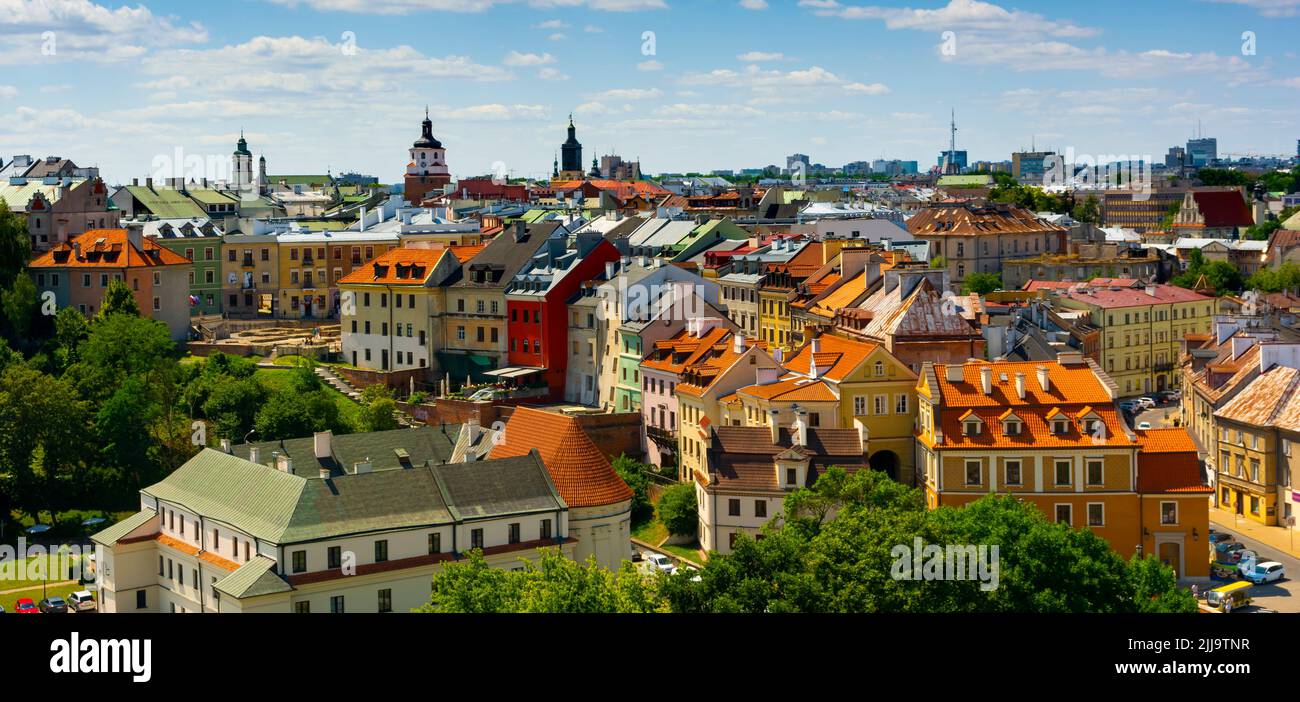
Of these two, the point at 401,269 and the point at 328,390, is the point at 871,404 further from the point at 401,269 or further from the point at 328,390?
the point at 401,269

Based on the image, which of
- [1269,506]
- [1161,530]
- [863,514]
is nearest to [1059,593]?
[863,514]

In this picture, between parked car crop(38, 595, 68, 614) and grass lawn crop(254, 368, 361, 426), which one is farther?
grass lawn crop(254, 368, 361, 426)

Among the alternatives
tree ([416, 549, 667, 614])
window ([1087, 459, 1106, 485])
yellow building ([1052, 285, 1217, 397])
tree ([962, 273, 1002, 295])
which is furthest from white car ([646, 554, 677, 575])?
tree ([962, 273, 1002, 295])

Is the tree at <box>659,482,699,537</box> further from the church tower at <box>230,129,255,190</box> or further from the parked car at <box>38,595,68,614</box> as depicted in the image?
the church tower at <box>230,129,255,190</box>

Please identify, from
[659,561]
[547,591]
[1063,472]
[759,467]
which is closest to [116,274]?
[659,561]
